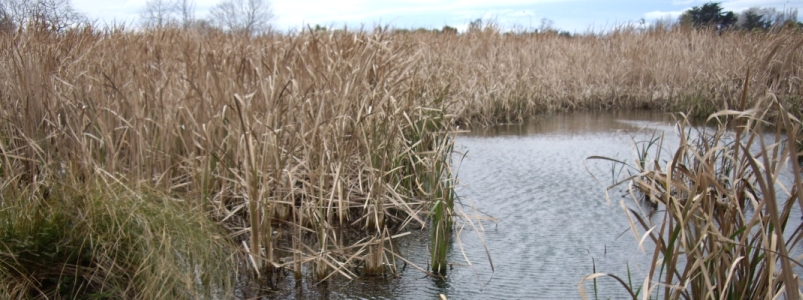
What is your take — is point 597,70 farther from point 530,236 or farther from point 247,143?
point 247,143

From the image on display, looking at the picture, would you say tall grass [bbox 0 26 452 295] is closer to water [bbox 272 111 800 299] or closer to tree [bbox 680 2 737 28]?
water [bbox 272 111 800 299]

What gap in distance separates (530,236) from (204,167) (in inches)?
71.8

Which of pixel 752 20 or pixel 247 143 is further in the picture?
pixel 752 20

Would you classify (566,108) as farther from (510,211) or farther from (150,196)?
(150,196)

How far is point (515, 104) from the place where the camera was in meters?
9.08

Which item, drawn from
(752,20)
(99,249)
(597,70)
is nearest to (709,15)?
(752,20)

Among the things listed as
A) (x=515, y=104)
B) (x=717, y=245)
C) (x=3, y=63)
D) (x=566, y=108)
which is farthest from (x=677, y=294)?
(x=566, y=108)

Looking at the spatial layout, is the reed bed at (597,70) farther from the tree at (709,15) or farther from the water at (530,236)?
the tree at (709,15)

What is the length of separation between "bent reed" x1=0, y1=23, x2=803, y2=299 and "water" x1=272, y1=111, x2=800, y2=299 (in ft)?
0.54

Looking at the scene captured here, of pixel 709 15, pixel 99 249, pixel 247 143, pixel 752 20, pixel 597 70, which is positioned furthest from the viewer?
pixel 709 15

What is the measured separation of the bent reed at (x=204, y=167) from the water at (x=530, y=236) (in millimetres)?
166

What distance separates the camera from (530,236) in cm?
385

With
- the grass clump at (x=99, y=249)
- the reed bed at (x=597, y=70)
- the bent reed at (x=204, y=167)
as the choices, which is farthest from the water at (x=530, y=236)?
the reed bed at (x=597, y=70)

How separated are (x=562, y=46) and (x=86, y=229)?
1052 centimetres
